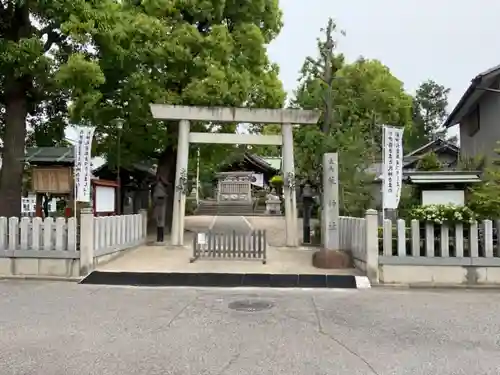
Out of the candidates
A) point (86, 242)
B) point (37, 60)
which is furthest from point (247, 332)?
point (37, 60)

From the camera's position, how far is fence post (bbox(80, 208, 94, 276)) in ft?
34.4

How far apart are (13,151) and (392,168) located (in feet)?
34.0

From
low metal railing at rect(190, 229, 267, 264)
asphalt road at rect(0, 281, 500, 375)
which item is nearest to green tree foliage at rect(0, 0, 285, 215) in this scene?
low metal railing at rect(190, 229, 267, 264)

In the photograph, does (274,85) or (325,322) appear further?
(274,85)

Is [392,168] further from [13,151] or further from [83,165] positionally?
[13,151]

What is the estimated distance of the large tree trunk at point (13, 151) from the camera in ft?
44.2

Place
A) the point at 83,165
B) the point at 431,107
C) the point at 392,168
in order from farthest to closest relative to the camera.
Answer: the point at 431,107, the point at 83,165, the point at 392,168

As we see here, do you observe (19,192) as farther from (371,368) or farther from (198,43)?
(371,368)

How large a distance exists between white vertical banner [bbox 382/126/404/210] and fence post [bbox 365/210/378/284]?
1542mm

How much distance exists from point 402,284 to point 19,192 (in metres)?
10.6

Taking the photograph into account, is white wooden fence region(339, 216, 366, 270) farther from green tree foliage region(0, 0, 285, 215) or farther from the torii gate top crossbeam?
green tree foliage region(0, 0, 285, 215)

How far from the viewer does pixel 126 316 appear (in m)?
7.06

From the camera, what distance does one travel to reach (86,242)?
34.6 feet

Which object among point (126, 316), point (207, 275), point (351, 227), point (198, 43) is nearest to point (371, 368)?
point (126, 316)
